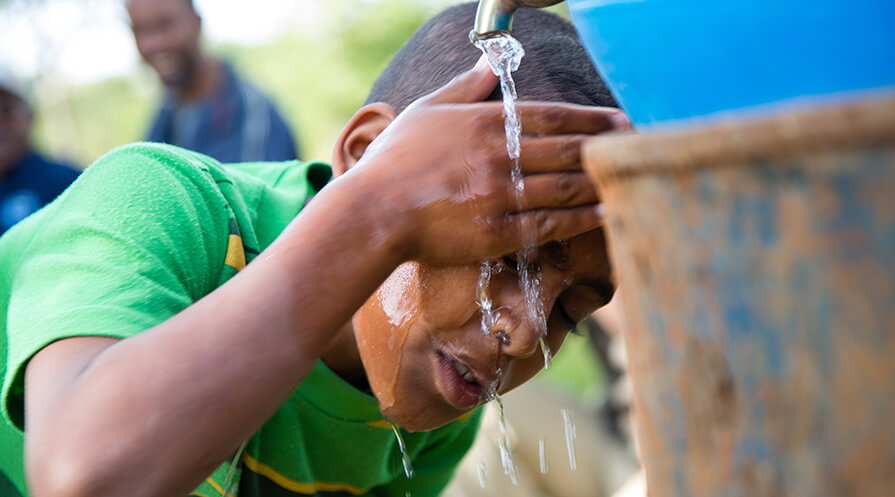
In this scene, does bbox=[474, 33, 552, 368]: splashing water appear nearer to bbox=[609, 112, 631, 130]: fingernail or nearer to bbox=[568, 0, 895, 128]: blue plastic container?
bbox=[609, 112, 631, 130]: fingernail

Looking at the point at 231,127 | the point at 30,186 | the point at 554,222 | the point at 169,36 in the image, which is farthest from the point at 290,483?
the point at 169,36

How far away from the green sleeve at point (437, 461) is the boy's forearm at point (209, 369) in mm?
1175

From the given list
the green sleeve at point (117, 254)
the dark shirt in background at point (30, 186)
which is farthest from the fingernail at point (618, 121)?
the dark shirt in background at point (30, 186)

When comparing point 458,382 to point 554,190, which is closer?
point 554,190

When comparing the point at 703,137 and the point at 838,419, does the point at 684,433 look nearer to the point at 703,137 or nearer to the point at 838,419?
the point at 838,419

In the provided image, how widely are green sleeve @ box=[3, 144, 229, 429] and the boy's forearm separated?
0.08m

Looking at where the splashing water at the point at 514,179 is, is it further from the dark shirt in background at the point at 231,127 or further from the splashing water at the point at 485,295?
the dark shirt in background at the point at 231,127

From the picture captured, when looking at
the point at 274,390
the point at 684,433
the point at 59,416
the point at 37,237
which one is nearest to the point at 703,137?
the point at 684,433

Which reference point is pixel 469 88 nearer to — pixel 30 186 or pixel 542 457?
pixel 542 457

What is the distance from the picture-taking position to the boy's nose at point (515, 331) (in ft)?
5.15

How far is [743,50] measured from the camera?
0.92m

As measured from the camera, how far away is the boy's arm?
4.00 feet

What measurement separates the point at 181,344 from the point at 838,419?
85 centimetres

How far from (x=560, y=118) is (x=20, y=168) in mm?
4029
